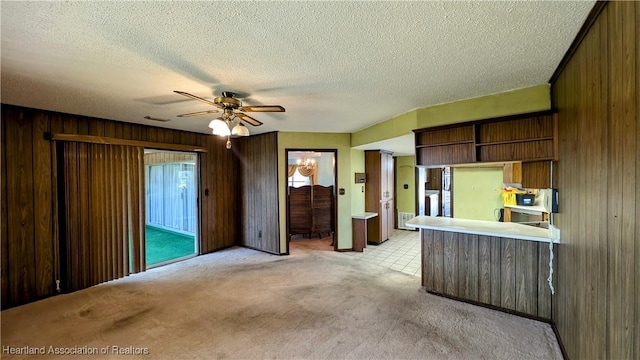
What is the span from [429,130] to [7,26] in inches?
144

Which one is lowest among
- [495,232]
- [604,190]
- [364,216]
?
[364,216]

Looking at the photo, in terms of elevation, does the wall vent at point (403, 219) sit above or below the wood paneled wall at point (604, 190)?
below

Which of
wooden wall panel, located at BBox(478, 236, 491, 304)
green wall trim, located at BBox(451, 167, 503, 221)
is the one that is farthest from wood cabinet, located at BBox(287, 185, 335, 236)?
wooden wall panel, located at BBox(478, 236, 491, 304)

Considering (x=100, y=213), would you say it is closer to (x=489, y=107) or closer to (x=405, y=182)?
(x=489, y=107)

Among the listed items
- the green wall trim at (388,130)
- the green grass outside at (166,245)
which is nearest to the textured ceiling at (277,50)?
the green wall trim at (388,130)

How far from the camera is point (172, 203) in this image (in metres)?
5.54

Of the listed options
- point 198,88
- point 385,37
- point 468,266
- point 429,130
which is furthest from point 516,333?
point 198,88

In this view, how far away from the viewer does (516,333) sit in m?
2.31

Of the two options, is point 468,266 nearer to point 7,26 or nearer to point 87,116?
point 7,26

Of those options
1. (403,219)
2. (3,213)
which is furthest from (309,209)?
(3,213)

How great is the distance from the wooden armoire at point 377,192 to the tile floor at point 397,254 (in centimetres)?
27

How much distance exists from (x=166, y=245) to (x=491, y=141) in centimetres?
603

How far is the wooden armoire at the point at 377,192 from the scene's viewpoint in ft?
17.8

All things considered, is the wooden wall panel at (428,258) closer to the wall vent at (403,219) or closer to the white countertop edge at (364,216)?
the white countertop edge at (364,216)
